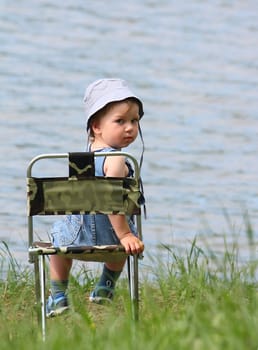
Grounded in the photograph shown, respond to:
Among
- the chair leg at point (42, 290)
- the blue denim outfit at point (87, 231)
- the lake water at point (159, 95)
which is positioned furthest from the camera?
the lake water at point (159, 95)

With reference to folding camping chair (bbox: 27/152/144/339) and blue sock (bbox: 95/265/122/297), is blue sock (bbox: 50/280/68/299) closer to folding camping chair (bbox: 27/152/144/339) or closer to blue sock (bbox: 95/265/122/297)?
blue sock (bbox: 95/265/122/297)

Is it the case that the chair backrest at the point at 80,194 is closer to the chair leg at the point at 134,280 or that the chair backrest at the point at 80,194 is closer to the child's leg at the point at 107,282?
the chair leg at the point at 134,280

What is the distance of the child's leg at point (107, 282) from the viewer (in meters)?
7.18

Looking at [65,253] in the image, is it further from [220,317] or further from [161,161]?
[161,161]

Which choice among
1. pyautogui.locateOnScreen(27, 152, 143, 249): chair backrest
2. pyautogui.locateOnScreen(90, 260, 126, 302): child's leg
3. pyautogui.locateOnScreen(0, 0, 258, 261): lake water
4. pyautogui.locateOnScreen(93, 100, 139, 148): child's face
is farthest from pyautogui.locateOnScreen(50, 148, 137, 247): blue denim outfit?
pyautogui.locateOnScreen(0, 0, 258, 261): lake water

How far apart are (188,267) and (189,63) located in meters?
10.0

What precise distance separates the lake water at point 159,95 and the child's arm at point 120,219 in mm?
961

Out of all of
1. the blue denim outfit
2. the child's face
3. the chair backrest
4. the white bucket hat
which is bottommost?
the blue denim outfit

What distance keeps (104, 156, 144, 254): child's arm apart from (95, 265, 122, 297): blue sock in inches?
17.8

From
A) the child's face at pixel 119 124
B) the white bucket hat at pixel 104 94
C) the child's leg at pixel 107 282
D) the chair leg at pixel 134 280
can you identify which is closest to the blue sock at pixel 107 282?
the child's leg at pixel 107 282

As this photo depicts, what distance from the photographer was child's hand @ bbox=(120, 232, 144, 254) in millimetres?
6586

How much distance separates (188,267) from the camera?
25.1ft

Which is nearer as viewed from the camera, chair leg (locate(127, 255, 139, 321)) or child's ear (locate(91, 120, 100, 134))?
chair leg (locate(127, 255, 139, 321))

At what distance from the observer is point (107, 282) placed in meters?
7.26
